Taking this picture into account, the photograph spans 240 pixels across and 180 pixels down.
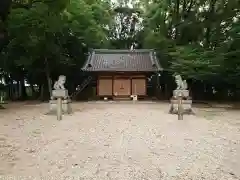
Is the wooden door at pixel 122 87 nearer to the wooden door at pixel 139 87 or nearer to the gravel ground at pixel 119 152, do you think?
the wooden door at pixel 139 87

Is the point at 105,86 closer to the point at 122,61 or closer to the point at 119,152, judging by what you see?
the point at 122,61

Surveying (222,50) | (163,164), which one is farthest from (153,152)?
(222,50)

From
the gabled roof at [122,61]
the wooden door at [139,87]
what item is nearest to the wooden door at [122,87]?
the wooden door at [139,87]

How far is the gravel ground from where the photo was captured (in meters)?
5.52

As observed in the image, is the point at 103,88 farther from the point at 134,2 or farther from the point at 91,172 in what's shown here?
the point at 91,172

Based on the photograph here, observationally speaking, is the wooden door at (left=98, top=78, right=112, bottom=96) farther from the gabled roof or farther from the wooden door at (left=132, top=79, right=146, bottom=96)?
the wooden door at (left=132, top=79, right=146, bottom=96)

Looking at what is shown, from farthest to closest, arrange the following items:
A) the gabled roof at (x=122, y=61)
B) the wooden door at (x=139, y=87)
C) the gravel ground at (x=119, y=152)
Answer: the wooden door at (x=139, y=87)
the gabled roof at (x=122, y=61)
the gravel ground at (x=119, y=152)

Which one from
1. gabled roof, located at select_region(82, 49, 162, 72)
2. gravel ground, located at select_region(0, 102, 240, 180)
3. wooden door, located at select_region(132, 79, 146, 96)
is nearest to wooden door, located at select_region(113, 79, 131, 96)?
wooden door, located at select_region(132, 79, 146, 96)

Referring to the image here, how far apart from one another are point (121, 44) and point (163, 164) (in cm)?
3569

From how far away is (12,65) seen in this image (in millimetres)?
29766

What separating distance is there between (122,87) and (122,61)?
2.67 meters

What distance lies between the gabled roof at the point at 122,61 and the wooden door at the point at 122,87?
50.9 inches

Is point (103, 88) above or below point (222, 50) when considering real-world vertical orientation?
below

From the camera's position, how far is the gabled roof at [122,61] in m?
29.4
